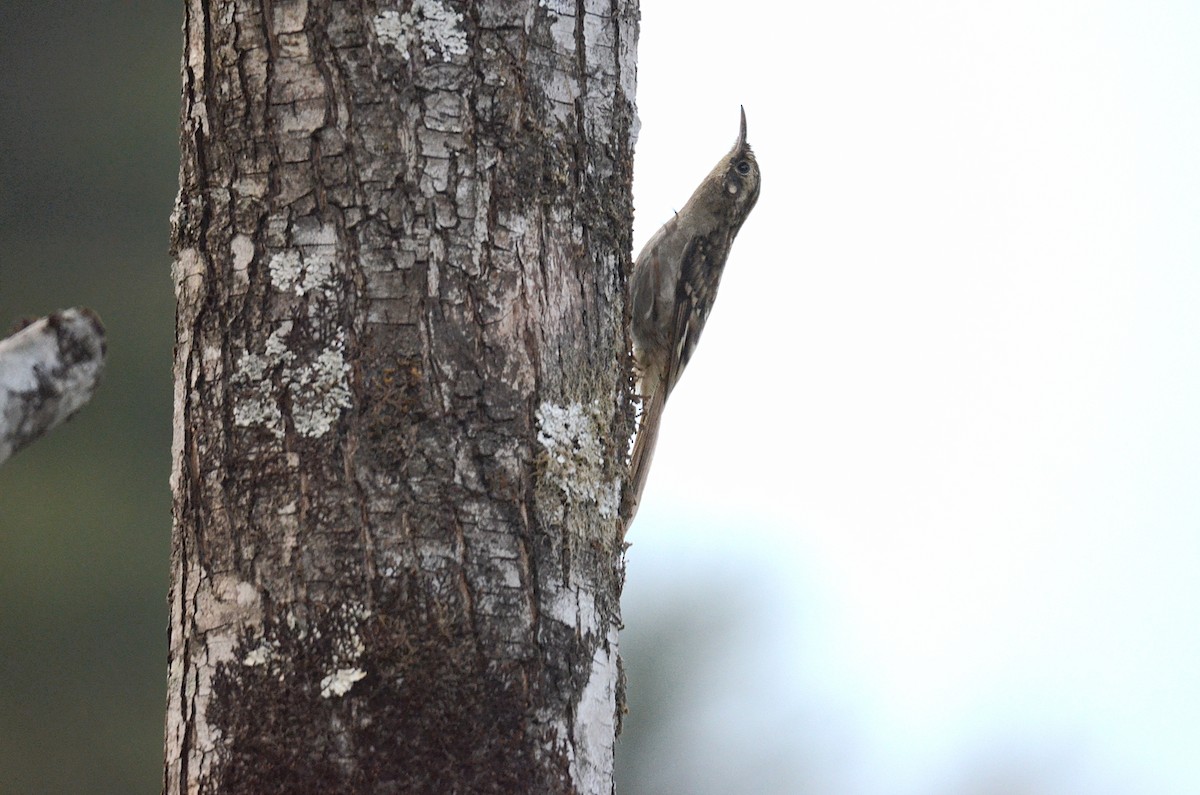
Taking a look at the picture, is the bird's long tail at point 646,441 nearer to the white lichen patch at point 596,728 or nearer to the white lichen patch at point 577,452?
the white lichen patch at point 577,452

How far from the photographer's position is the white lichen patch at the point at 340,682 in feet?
6.64

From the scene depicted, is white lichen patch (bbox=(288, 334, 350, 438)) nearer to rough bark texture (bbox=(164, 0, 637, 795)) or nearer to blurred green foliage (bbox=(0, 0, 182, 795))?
rough bark texture (bbox=(164, 0, 637, 795))

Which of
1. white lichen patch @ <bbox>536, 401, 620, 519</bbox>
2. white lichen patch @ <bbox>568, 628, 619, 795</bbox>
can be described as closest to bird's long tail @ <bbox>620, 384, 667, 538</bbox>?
white lichen patch @ <bbox>536, 401, 620, 519</bbox>

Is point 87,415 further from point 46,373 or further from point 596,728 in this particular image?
point 46,373

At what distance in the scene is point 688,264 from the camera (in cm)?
523

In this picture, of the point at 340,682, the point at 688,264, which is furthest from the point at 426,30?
the point at 688,264

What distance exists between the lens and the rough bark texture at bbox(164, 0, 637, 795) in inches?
80.2

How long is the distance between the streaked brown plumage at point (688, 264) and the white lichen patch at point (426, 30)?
2.76 meters

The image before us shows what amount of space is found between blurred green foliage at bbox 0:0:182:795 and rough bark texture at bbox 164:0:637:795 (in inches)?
212

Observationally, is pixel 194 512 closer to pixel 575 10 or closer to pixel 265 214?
pixel 265 214

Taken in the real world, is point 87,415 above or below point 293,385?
above

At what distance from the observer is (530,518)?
2.14 meters

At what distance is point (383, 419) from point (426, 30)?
0.62 m

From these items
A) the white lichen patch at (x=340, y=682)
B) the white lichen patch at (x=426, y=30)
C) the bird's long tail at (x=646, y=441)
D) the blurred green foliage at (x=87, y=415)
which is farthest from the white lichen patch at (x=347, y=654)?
the blurred green foliage at (x=87, y=415)
